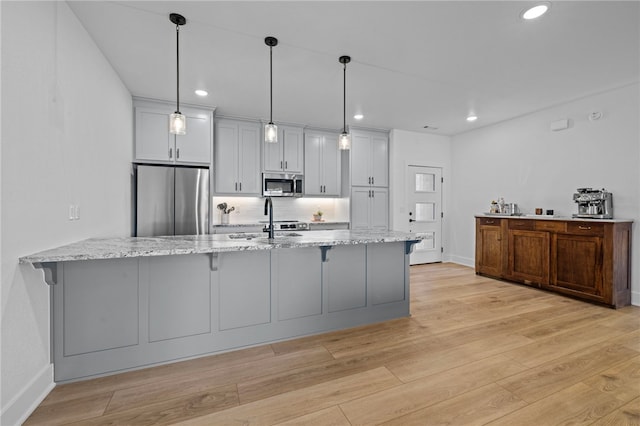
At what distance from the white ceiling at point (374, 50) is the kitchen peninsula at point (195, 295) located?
1777mm

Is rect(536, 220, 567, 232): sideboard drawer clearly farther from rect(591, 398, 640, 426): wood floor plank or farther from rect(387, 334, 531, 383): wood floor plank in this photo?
rect(591, 398, 640, 426): wood floor plank

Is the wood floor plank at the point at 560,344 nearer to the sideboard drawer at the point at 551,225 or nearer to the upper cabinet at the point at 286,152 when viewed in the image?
the sideboard drawer at the point at 551,225

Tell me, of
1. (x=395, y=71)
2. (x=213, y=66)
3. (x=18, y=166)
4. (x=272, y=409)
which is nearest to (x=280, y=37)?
(x=213, y=66)

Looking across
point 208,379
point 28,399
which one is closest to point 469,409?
point 208,379

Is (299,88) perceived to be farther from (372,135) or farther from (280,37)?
(372,135)

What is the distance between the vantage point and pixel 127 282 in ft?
6.89

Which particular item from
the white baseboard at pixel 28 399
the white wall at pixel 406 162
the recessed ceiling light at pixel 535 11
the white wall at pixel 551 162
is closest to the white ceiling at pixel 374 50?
the recessed ceiling light at pixel 535 11

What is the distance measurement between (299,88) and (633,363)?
4.05m

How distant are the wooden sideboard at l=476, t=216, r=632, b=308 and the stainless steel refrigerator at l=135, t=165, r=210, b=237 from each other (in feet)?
15.2

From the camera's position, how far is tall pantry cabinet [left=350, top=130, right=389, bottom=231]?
5.48m

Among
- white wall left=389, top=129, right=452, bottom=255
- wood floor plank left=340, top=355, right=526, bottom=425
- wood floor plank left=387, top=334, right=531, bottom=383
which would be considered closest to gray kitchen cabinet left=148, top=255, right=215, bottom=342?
wood floor plank left=340, top=355, right=526, bottom=425

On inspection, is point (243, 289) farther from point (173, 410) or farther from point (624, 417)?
point (624, 417)

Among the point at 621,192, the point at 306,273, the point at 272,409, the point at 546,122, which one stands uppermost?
the point at 546,122

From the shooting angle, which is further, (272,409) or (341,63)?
(341,63)
